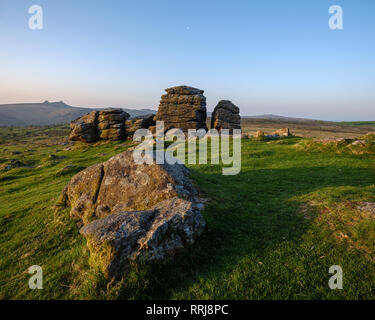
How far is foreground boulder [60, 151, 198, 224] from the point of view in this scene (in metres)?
9.09

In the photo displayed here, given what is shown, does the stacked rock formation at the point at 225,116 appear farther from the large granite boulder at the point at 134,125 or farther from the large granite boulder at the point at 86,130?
the large granite boulder at the point at 86,130

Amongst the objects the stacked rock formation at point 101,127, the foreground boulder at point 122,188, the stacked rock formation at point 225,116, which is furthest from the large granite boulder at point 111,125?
the foreground boulder at point 122,188

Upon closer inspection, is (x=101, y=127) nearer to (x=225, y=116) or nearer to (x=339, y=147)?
(x=225, y=116)

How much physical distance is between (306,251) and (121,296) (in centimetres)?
568

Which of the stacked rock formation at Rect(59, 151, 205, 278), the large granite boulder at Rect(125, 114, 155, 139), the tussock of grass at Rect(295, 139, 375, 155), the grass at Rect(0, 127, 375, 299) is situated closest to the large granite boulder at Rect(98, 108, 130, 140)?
the large granite boulder at Rect(125, 114, 155, 139)

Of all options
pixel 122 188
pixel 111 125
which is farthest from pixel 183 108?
pixel 122 188

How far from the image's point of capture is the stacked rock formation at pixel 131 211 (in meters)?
5.68

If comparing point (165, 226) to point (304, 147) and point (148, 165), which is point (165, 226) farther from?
point (304, 147)

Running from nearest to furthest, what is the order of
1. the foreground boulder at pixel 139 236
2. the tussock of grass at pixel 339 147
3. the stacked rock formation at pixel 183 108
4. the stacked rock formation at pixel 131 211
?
the foreground boulder at pixel 139 236, the stacked rock formation at pixel 131 211, the tussock of grass at pixel 339 147, the stacked rock formation at pixel 183 108

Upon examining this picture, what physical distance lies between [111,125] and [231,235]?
192 ft

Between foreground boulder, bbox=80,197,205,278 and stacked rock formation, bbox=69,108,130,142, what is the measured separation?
5469cm

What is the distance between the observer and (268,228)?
8062mm

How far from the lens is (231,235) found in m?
7.46

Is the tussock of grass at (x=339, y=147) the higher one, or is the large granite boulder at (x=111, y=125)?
the large granite boulder at (x=111, y=125)
